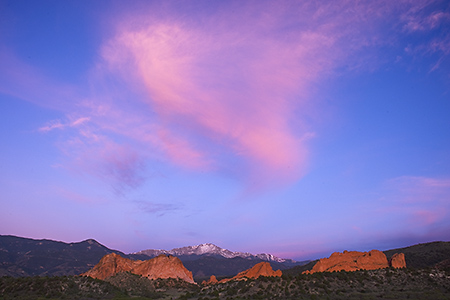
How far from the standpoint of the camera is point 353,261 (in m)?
88.1

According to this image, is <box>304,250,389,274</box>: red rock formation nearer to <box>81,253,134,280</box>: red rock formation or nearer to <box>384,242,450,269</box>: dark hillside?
<box>384,242,450,269</box>: dark hillside

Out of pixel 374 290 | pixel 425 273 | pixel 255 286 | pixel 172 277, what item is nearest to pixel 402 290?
pixel 374 290

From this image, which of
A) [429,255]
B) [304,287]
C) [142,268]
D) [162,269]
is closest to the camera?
[304,287]

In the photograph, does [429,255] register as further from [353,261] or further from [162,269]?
[162,269]

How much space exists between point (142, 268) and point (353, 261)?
64211 mm

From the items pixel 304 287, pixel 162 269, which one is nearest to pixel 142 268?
pixel 162 269

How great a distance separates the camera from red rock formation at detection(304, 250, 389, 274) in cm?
8441

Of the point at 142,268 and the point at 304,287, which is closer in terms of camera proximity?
the point at 304,287

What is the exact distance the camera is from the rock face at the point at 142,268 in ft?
293

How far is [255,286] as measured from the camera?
187 ft

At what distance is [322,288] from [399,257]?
46.5m

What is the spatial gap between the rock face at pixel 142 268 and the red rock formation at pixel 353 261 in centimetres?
4116

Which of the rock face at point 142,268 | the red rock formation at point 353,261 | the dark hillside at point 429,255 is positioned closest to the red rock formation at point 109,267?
the rock face at point 142,268

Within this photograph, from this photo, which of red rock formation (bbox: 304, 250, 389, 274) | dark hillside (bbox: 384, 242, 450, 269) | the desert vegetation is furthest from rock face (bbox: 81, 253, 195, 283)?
dark hillside (bbox: 384, 242, 450, 269)
